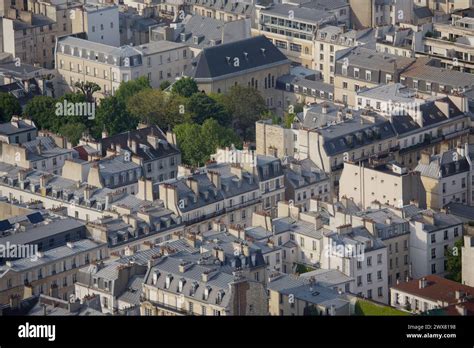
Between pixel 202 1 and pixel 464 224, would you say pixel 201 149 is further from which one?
pixel 202 1

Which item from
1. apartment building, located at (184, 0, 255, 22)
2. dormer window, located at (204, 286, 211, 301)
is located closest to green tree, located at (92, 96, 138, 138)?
apartment building, located at (184, 0, 255, 22)

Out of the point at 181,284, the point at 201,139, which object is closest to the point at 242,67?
the point at 201,139

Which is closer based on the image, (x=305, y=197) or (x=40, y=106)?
(x=305, y=197)

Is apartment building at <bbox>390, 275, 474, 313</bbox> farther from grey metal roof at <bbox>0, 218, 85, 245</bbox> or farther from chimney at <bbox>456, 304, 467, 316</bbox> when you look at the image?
grey metal roof at <bbox>0, 218, 85, 245</bbox>

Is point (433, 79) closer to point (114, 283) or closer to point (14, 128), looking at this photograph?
point (14, 128)

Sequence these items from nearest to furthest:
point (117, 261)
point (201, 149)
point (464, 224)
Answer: point (117, 261), point (464, 224), point (201, 149)
